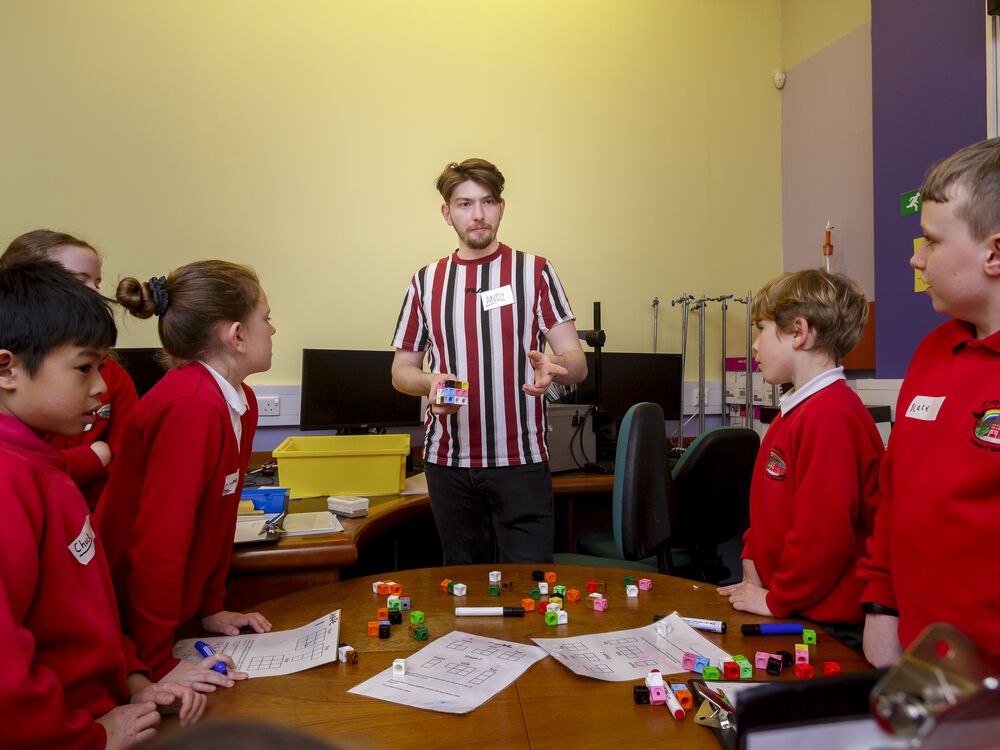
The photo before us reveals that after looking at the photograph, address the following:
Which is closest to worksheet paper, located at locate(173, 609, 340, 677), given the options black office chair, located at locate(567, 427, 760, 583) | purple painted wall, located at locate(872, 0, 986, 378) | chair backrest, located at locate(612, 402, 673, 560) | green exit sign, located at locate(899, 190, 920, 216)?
chair backrest, located at locate(612, 402, 673, 560)

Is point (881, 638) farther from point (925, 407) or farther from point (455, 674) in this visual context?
point (455, 674)

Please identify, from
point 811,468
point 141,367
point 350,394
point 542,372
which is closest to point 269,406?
point 350,394

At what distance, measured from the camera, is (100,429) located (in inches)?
72.7

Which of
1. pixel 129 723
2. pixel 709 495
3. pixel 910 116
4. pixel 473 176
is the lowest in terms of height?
pixel 129 723

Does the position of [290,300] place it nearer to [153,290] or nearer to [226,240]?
[226,240]

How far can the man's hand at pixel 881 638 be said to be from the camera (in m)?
1.16

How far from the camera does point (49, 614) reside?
3.01 feet

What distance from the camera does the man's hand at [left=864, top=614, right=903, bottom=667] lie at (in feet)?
3.81

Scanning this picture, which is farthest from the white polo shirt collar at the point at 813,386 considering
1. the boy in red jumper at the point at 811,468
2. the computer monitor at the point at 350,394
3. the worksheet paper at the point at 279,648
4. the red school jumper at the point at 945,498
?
the computer monitor at the point at 350,394

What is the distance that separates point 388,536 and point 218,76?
224cm

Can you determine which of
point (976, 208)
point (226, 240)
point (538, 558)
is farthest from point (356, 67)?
point (976, 208)

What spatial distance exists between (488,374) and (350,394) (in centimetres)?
105

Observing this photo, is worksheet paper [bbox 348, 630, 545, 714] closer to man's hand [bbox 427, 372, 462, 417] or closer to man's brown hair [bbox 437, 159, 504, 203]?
man's hand [bbox 427, 372, 462, 417]

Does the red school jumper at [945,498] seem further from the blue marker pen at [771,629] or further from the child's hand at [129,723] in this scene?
the child's hand at [129,723]
